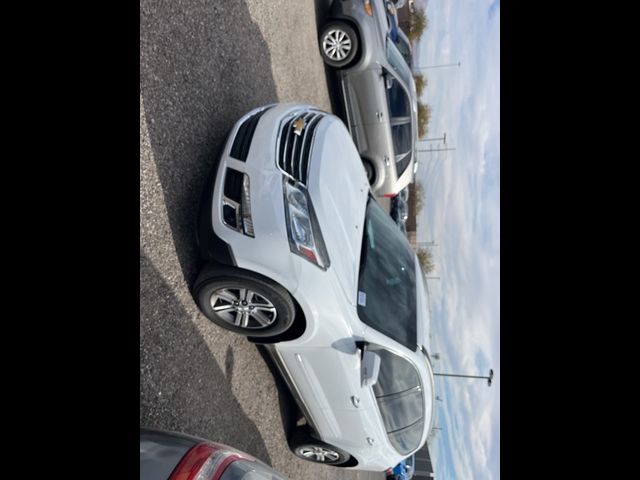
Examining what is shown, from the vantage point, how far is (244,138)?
3859mm

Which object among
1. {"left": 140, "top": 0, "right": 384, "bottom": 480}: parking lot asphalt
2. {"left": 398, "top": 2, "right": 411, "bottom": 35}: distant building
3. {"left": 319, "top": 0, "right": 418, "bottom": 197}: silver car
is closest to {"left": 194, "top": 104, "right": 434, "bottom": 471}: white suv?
{"left": 140, "top": 0, "right": 384, "bottom": 480}: parking lot asphalt

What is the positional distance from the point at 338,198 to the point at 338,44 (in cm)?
417

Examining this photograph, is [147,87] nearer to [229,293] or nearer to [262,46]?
[229,293]

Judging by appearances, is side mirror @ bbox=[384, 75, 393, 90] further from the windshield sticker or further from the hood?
the windshield sticker

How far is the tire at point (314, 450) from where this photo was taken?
458cm

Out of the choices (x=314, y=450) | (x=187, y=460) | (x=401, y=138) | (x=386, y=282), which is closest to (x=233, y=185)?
(x=386, y=282)

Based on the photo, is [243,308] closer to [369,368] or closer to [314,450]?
[369,368]

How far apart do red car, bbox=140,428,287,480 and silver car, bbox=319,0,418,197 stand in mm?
6160

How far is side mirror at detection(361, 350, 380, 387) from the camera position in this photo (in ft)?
11.3
